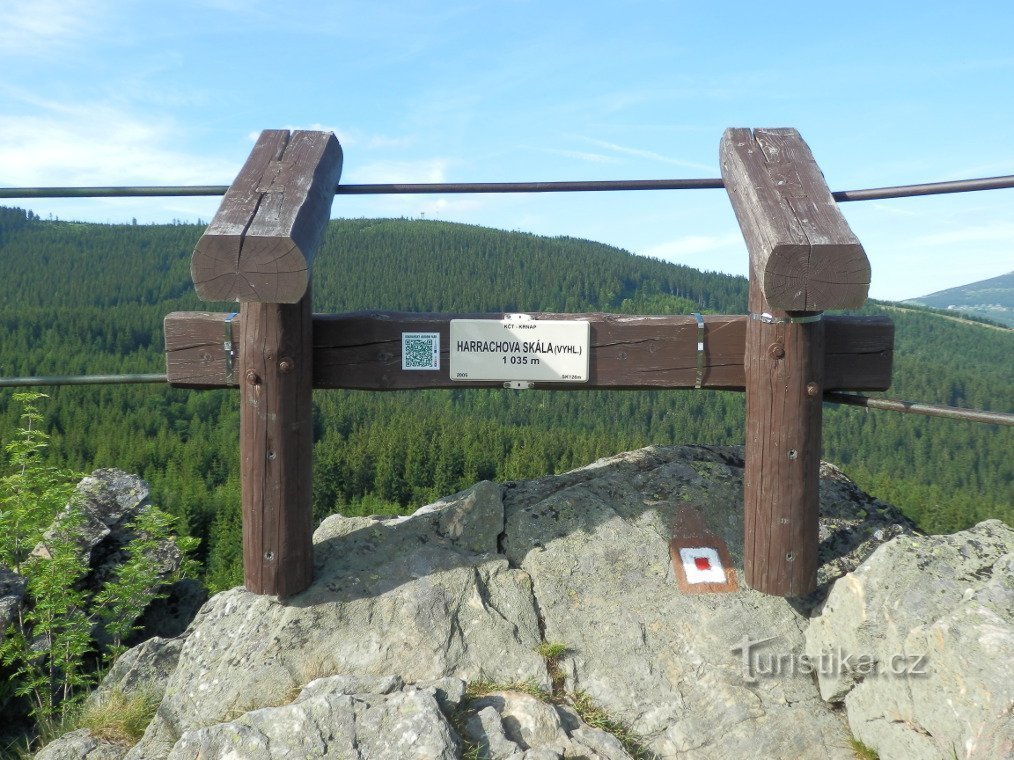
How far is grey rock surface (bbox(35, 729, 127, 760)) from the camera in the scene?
12.9 feet

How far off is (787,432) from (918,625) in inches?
43.0

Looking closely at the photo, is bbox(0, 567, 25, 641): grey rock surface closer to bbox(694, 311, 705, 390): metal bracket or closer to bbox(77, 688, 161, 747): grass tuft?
bbox(77, 688, 161, 747): grass tuft

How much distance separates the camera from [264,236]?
12.1 feet

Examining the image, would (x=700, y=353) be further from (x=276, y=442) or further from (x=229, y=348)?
(x=229, y=348)

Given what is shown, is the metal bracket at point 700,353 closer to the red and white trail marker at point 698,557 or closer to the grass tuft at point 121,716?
the red and white trail marker at point 698,557

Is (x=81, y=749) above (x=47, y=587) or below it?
below

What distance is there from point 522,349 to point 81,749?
2.94 meters

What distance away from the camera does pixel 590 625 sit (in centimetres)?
420

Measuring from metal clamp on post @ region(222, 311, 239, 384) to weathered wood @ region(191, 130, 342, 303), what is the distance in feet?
1.92

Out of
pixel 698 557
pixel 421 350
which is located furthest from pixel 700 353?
pixel 421 350

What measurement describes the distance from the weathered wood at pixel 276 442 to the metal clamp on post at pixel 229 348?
94mm

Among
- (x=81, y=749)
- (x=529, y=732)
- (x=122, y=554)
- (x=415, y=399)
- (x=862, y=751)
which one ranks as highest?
(x=529, y=732)

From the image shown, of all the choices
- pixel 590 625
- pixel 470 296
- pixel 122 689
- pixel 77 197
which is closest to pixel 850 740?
pixel 590 625

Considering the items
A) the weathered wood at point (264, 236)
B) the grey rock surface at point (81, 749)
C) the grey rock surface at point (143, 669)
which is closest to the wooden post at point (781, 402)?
the weathered wood at point (264, 236)
